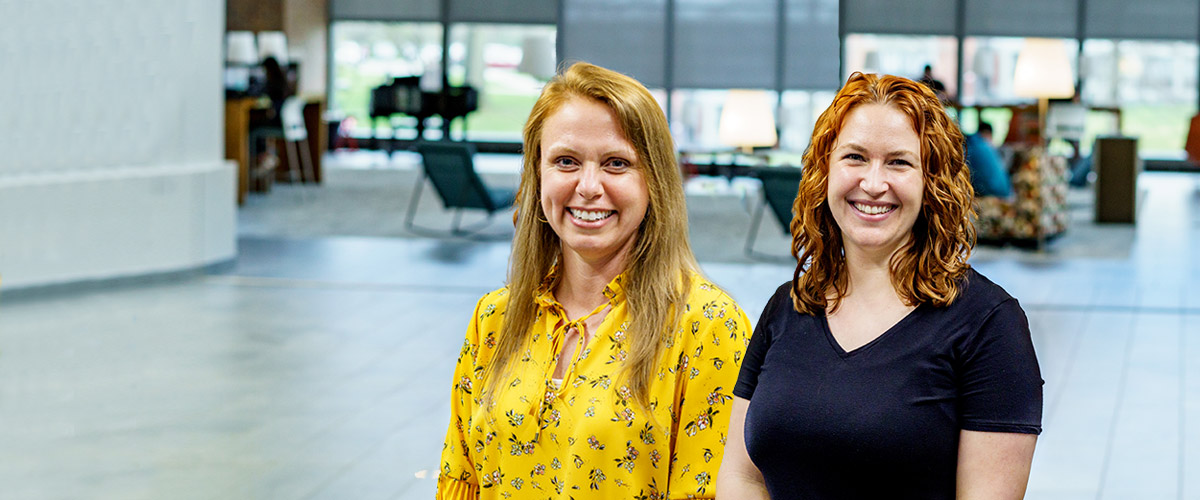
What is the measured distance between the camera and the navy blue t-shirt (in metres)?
1.56

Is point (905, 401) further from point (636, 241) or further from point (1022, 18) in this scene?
point (1022, 18)

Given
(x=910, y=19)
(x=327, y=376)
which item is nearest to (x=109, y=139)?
(x=327, y=376)

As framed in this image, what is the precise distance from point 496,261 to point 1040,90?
5.26 metres

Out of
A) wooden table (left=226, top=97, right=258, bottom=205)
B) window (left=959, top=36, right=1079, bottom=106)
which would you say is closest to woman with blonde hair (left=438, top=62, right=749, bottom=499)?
wooden table (left=226, top=97, right=258, bottom=205)

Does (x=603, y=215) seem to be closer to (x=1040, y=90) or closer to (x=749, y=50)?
(x=749, y=50)

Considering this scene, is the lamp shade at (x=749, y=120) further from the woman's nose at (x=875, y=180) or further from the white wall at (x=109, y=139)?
the woman's nose at (x=875, y=180)

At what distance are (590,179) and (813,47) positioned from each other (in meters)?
8.29

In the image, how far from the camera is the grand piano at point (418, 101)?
1920 centimetres

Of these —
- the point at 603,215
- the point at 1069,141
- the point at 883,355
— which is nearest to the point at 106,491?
the point at 603,215

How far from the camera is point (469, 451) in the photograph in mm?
2064

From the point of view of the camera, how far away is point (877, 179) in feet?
5.34

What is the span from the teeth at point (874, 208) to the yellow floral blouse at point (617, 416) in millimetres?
328

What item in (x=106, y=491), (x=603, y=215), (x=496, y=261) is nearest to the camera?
(x=603, y=215)

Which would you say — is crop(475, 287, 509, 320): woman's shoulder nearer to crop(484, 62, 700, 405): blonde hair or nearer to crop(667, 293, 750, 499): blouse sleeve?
crop(484, 62, 700, 405): blonde hair
